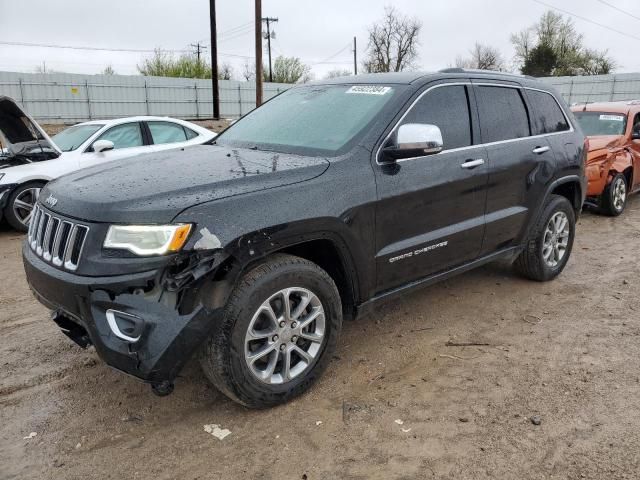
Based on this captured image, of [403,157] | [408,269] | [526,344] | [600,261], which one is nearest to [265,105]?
[403,157]

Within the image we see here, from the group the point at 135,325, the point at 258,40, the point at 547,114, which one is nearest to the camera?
the point at 135,325

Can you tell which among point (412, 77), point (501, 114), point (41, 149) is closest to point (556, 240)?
point (501, 114)

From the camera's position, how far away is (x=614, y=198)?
8.10 meters

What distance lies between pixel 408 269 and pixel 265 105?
190 centimetres

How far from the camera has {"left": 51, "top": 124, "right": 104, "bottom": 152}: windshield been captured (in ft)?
25.4

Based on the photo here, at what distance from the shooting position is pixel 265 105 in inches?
174

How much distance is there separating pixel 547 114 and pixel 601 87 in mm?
35142

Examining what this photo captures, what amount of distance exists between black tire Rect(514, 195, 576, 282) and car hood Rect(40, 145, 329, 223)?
250cm

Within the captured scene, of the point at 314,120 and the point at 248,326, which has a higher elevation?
the point at 314,120

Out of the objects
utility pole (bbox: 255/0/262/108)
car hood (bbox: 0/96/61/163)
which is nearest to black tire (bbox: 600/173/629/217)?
car hood (bbox: 0/96/61/163)

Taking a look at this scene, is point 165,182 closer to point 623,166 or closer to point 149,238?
point 149,238

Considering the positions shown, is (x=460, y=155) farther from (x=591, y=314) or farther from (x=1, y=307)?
(x=1, y=307)

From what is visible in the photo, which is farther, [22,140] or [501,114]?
[22,140]

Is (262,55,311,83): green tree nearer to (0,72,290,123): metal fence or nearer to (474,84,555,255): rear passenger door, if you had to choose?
(0,72,290,123): metal fence
